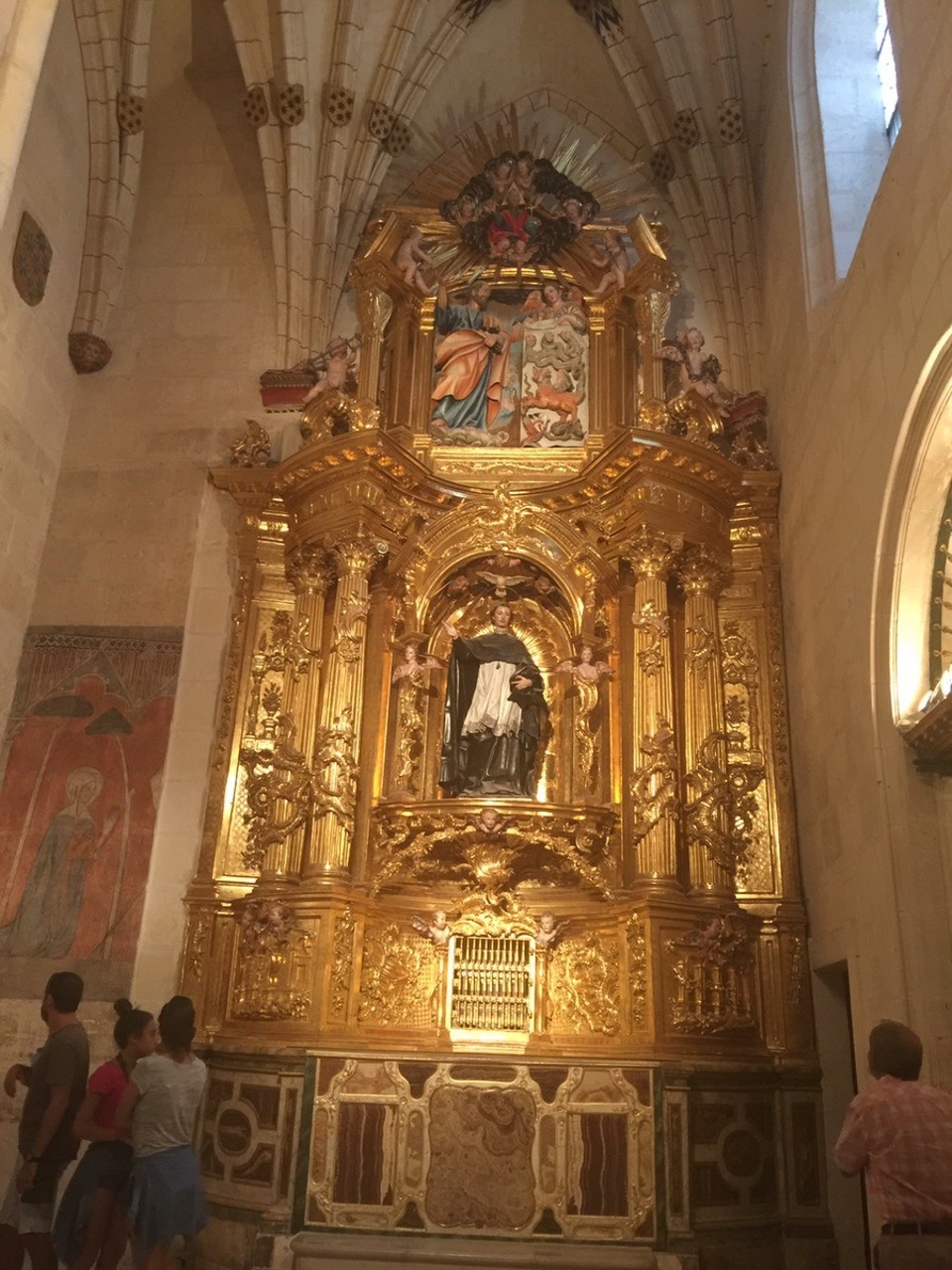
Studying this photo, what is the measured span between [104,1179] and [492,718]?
17.0 ft

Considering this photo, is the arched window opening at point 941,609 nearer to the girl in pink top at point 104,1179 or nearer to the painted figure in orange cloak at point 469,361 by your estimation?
the girl in pink top at point 104,1179

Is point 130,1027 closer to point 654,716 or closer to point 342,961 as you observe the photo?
point 342,961

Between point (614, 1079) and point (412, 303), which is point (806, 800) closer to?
point (614, 1079)

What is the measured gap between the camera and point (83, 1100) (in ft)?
16.8

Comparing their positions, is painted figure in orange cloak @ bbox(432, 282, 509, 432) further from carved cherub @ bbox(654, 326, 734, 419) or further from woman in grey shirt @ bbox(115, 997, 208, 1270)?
woman in grey shirt @ bbox(115, 997, 208, 1270)

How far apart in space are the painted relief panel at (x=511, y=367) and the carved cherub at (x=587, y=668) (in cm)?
219

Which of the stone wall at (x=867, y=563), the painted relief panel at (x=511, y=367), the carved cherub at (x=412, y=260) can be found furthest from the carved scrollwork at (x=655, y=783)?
the carved cherub at (x=412, y=260)

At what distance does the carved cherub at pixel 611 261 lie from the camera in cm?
1117

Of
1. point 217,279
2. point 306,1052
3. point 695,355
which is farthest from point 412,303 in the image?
point 306,1052

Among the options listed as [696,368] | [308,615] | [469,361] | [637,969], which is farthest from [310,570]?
[637,969]

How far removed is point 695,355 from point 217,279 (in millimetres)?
4953

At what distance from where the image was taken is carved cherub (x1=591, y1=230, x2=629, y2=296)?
11.2 meters

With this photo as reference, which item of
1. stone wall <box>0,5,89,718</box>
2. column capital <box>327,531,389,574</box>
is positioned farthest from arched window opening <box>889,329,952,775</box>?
stone wall <box>0,5,89,718</box>

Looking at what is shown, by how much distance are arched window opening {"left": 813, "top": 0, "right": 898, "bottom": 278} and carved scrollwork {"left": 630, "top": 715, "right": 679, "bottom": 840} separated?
4.48 meters
